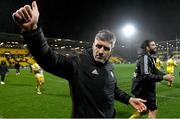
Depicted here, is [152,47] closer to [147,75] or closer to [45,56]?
[147,75]

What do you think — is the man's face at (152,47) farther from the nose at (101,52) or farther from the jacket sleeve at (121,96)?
the nose at (101,52)

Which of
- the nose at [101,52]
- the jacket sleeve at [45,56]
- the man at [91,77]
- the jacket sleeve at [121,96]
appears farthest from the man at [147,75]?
the jacket sleeve at [45,56]

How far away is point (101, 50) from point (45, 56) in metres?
0.63

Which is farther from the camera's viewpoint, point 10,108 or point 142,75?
point 10,108

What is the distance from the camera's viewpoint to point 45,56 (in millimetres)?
2725

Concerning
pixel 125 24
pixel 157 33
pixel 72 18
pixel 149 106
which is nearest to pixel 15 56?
pixel 72 18

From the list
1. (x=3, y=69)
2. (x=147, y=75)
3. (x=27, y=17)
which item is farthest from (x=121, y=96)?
(x=3, y=69)

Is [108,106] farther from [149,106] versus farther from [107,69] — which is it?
[149,106]

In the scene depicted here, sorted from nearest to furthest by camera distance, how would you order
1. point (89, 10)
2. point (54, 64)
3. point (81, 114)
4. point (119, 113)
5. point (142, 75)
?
point (54, 64), point (81, 114), point (142, 75), point (119, 113), point (89, 10)

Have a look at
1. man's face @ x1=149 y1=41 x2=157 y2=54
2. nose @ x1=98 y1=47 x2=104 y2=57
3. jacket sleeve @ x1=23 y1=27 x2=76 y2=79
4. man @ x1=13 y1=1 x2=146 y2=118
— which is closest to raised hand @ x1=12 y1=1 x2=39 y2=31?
jacket sleeve @ x1=23 y1=27 x2=76 y2=79

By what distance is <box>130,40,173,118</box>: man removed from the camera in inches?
288

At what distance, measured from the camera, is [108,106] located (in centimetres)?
329

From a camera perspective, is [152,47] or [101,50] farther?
[152,47]

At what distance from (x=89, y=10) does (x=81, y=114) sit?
61.4 meters
